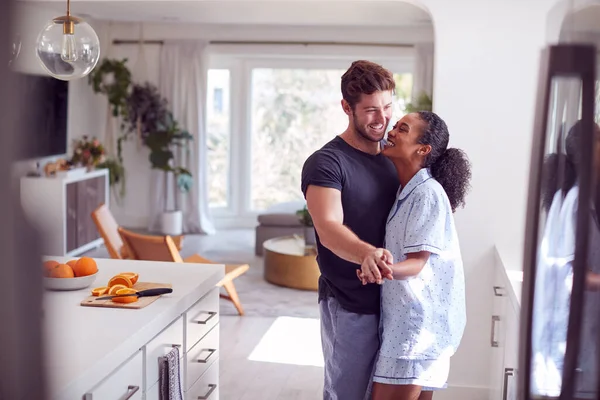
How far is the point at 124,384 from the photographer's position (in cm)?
201

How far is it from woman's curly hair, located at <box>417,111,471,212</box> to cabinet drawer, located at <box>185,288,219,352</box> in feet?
3.18

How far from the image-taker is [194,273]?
2.90m

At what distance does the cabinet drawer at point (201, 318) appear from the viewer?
2.62 m

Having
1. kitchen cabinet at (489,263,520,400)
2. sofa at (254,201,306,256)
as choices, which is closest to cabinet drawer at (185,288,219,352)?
kitchen cabinet at (489,263,520,400)

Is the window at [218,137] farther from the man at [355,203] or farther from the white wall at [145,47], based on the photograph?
the man at [355,203]

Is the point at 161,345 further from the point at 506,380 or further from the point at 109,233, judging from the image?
the point at 109,233

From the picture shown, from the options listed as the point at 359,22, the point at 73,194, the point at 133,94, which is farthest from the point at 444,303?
the point at 133,94

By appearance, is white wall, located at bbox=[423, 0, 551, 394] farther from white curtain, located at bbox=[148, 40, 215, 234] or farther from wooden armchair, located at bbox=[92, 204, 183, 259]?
white curtain, located at bbox=[148, 40, 215, 234]

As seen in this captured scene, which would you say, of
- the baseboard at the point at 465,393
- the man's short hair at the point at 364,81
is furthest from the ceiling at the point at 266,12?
the man's short hair at the point at 364,81

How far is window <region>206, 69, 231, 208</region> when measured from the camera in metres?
9.62

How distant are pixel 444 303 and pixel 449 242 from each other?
0.19m

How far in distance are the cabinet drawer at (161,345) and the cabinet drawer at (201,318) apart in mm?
75

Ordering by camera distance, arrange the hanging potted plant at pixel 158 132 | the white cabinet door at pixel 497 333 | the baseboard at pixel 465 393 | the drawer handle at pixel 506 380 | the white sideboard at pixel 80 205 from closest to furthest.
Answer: the drawer handle at pixel 506 380, the white cabinet door at pixel 497 333, the baseboard at pixel 465 393, the white sideboard at pixel 80 205, the hanging potted plant at pixel 158 132

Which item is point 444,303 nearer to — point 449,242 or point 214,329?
point 449,242
